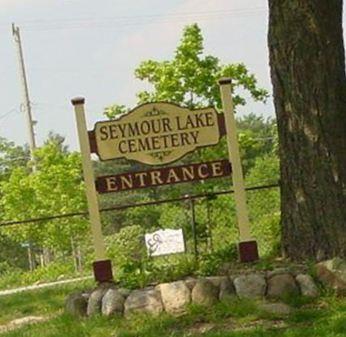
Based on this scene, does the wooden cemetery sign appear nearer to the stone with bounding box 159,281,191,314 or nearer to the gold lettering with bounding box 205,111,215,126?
the gold lettering with bounding box 205,111,215,126

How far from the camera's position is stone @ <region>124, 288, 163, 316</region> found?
7.41 metres

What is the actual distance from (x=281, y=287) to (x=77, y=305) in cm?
182

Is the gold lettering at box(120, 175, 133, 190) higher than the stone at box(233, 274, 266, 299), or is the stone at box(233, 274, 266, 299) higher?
the gold lettering at box(120, 175, 133, 190)

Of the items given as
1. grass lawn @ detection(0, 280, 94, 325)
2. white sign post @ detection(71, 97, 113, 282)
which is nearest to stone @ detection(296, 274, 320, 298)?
white sign post @ detection(71, 97, 113, 282)

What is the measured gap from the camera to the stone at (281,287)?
24.0 ft

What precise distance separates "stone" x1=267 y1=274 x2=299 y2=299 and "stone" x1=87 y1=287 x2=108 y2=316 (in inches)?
58.1

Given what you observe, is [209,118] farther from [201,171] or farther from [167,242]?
[167,242]

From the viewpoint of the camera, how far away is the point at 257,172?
28.3m

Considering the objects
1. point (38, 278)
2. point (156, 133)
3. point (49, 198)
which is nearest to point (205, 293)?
point (156, 133)

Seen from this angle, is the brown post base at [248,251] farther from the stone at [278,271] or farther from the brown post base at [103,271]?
the brown post base at [103,271]

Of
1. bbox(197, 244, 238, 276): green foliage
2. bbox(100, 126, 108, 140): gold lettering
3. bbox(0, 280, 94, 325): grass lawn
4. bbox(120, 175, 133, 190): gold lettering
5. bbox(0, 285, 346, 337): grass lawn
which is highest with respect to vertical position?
bbox(100, 126, 108, 140): gold lettering

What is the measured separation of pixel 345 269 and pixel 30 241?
20301mm

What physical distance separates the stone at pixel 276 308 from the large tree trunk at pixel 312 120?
0.97 metres

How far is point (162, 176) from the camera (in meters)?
8.66
